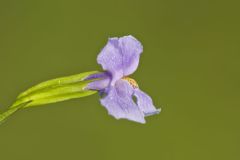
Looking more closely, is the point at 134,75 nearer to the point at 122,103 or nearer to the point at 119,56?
the point at 119,56

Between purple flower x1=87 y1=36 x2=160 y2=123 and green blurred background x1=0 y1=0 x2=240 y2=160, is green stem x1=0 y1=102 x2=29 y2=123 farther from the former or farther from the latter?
green blurred background x1=0 y1=0 x2=240 y2=160

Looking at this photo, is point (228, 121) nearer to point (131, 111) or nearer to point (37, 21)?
point (37, 21)

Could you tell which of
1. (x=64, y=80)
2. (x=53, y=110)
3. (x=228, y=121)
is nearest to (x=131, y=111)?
(x=64, y=80)

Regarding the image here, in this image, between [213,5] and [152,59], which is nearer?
[152,59]

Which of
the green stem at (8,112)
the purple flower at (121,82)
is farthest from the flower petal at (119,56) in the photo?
the green stem at (8,112)

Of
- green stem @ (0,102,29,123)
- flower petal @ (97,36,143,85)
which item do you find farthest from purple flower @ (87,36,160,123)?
green stem @ (0,102,29,123)

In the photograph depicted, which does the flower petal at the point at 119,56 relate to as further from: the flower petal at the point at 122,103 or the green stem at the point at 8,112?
the green stem at the point at 8,112

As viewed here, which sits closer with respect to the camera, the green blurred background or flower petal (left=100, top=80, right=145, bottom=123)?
flower petal (left=100, top=80, right=145, bottom=123)
